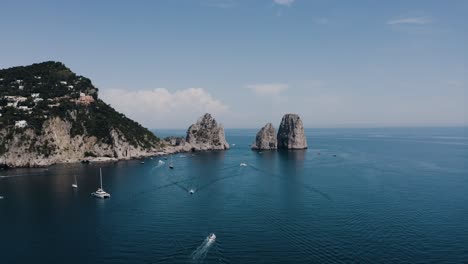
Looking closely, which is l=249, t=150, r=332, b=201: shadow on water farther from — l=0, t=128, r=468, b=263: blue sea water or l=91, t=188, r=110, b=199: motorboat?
l=91, t=188, r=110, b=199: motorboat

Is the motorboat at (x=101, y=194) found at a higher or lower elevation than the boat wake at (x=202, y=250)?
higher

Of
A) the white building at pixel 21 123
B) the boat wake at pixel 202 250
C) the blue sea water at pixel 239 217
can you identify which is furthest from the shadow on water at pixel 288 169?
the white building at pixel 21 123

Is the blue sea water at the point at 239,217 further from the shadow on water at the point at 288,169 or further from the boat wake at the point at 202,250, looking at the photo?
the shadow on water at the point at 288,169

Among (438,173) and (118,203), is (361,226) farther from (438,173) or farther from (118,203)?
(438,173)

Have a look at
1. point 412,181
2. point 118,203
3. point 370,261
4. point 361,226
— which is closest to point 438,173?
point 412,181

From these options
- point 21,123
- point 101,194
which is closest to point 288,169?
point 101,194

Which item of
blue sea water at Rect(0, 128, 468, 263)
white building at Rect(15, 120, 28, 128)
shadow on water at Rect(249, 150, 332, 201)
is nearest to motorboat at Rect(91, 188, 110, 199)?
blue sea water at Rect(0, 128, 468, 263)

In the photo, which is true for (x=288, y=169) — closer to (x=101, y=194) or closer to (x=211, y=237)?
(x=101, y=194)
